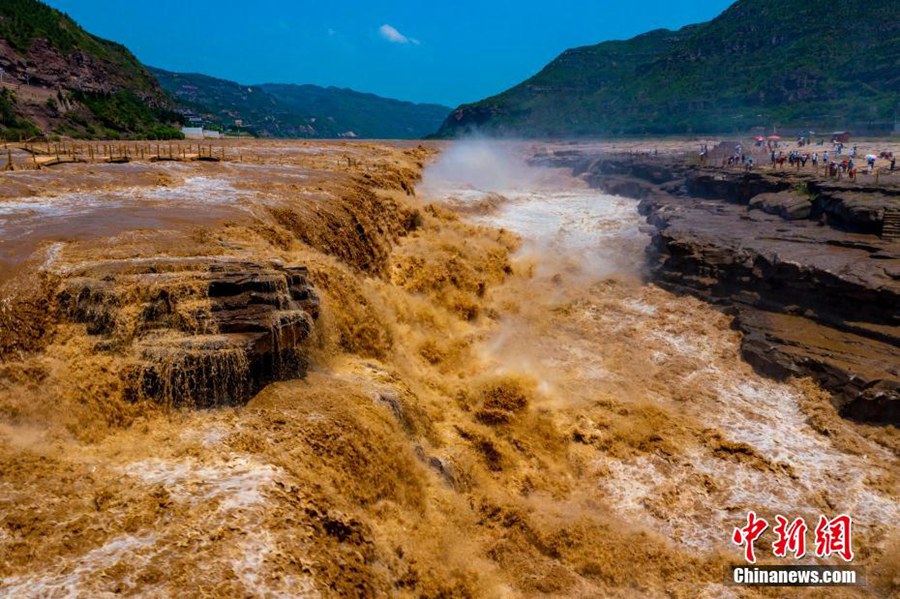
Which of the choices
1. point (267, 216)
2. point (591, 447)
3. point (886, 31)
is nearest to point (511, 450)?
point (591, 447)

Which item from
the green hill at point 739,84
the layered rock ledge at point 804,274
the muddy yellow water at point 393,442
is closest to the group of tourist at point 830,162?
the layered rock ledge at point 804,274

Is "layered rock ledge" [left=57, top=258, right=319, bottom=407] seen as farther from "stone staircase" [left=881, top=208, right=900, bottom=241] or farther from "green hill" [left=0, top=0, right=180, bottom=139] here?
"green hill" [left=0, top=0, right=180, bottom=139]

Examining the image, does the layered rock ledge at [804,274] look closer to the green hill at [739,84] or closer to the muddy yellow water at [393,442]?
the muddy yellow water at [393,442]

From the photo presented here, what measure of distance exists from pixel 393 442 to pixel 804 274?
481 inches

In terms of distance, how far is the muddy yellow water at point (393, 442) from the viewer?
210 inches

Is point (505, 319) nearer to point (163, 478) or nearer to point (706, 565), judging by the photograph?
point (706, 565)

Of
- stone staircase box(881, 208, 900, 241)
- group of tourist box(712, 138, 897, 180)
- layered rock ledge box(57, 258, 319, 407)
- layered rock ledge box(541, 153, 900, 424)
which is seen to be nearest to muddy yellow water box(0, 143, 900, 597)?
layered rock ledge box(57, 258, 319, 407)

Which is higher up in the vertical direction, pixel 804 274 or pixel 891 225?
pixel 891 225

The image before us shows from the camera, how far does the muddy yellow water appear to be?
210 inches

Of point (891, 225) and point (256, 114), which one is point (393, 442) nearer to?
point (891, 225)

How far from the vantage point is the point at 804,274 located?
49.0 feet

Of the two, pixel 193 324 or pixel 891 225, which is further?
pixel 891 225

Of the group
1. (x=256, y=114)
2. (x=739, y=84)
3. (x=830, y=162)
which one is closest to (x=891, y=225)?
(x=830, y=162)

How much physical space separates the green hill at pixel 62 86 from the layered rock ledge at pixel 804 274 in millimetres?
34307
